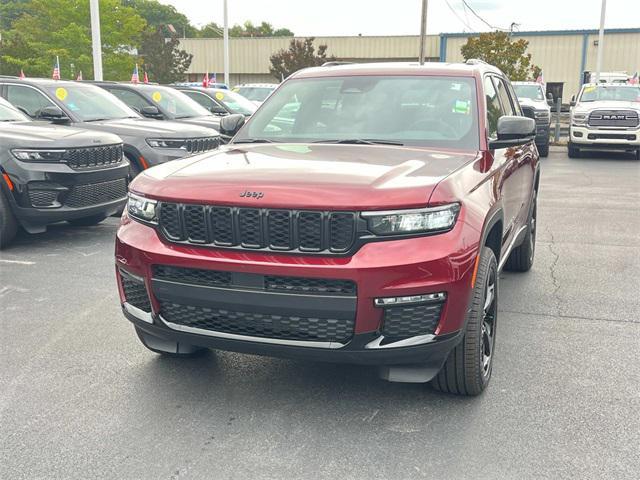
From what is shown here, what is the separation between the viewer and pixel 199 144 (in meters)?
10.1

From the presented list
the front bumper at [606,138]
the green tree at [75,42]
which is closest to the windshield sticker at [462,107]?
the front bumper at [606,138]

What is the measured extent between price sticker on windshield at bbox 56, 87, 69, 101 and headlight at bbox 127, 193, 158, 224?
6420mm

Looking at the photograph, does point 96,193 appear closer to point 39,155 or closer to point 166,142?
point 39,155

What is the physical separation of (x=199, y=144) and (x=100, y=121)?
1.39 metres

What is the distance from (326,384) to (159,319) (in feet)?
3.32

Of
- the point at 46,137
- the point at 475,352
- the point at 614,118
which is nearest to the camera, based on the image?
the point at 475,352

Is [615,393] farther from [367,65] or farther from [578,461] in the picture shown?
[367,65]

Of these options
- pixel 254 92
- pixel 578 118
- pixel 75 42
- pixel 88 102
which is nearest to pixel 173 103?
pixel 88 102

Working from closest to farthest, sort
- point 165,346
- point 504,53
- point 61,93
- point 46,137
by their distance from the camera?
point 165,346, point 46,137, point 61,93, point 504,53

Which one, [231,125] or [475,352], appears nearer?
[475,352]

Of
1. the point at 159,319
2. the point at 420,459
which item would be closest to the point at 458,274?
the point at 420,459

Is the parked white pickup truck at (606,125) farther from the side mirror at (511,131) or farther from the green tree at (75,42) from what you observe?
the green tree at (75,42)

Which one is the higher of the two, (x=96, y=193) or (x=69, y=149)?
(x=69, y=149)

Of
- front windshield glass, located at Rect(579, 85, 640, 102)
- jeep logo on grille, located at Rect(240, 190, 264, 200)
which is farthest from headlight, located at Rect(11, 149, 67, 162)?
front windshield glass, located at Rect(579, 85, 640, 102)
